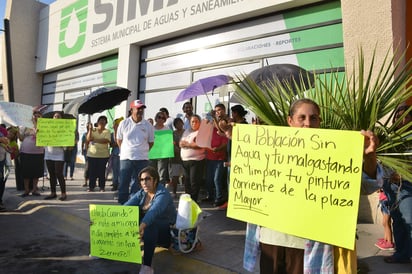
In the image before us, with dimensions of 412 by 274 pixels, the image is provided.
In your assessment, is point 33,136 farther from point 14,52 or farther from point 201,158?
point 14,52

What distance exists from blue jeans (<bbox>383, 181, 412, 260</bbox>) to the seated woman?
231cm

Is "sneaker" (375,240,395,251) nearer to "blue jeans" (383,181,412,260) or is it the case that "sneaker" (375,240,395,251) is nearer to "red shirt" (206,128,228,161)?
"blue jeans" (383,181,412,260)

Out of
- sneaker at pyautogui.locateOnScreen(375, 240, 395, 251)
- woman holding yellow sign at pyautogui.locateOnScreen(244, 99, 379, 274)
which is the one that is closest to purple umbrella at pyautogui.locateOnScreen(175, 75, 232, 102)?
sneaker at pyautogui.locateOnScreen(375, 240, 395, 251)

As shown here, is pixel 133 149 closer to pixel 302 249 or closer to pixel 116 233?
pixel 116 233

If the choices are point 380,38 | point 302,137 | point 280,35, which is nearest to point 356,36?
point 380,38

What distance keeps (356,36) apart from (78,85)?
1130cm

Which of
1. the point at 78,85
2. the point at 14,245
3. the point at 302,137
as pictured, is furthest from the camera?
the point at 78,85

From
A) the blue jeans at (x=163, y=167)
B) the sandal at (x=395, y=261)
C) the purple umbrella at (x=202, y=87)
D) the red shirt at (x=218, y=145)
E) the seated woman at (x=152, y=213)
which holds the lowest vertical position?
the sandal at (x=395, y=261)

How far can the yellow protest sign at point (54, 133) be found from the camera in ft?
21.1

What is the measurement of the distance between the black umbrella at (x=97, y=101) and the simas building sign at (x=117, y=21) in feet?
9.11

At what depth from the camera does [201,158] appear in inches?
234

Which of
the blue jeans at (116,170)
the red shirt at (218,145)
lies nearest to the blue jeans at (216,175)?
the red shirt at (218,145)

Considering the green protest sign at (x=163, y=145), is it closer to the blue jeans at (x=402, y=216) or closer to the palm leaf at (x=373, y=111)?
the blue jeans at (x=402, y=216)

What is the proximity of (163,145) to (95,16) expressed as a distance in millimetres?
7991
